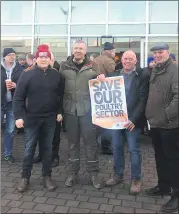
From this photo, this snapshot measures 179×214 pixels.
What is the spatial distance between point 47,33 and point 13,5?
5.12ft

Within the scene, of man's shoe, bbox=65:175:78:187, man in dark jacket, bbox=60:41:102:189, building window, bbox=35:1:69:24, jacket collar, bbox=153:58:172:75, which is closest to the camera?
jacket collar, bbox=153:58:172:75

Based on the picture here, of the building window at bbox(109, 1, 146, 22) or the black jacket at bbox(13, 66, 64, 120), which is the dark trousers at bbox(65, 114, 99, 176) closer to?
the black jacket at bbox(13, 66, 64, 120)

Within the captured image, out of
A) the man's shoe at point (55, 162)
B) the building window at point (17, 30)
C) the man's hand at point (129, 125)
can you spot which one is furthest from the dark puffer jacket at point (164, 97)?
the building window at point (17, 30)

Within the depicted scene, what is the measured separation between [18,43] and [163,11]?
16.2ft

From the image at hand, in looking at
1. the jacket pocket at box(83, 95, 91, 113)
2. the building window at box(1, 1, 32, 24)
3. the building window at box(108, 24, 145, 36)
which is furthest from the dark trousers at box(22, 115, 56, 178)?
the building window at box(1, 1, 32, 24)

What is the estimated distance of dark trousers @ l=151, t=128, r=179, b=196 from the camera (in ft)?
13.1

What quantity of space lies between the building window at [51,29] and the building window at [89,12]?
0.50 metres

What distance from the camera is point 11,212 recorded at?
376 cm

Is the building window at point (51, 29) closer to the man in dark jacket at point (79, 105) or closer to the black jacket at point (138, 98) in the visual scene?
the man in dark jacket at point (79, 105)

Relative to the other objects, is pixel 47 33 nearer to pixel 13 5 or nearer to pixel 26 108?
pixel 13 5

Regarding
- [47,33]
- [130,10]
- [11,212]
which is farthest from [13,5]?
[11,212]

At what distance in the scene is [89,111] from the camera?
453cm

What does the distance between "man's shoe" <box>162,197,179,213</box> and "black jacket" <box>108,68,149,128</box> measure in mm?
1005

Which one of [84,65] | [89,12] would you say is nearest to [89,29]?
[89,12]
